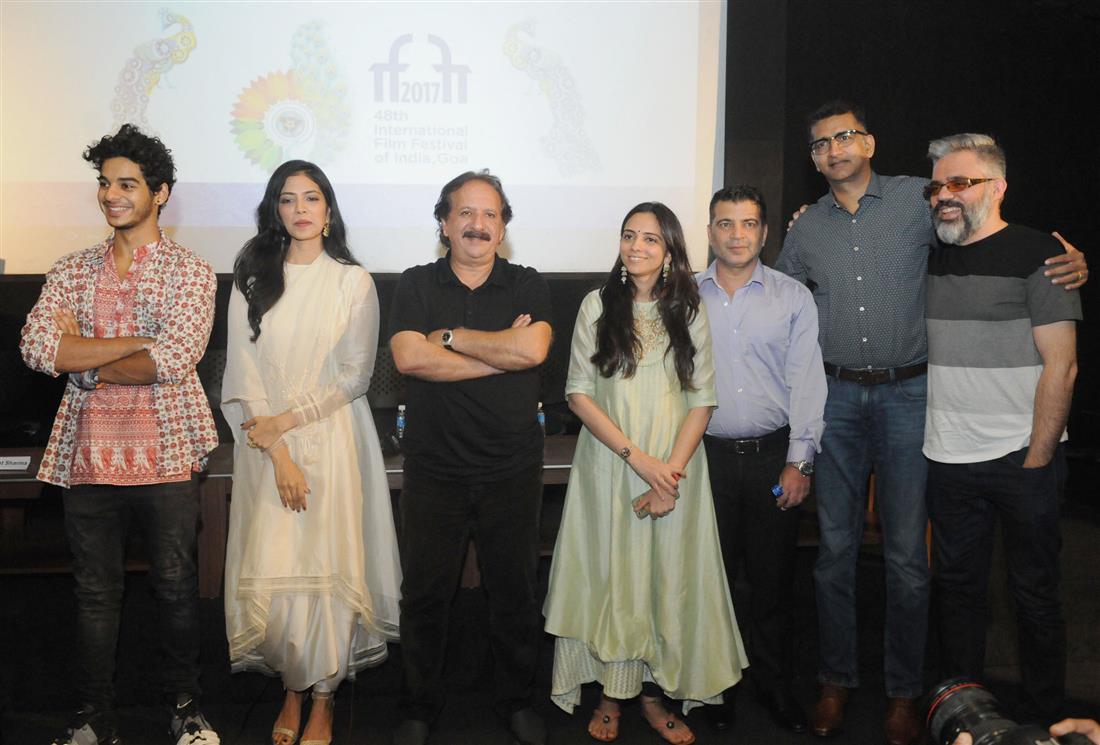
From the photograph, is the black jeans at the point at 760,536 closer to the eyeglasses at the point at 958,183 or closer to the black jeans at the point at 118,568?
the eyeglasses at the point at 958,183

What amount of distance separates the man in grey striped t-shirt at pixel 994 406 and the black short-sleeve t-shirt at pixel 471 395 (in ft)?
3.80

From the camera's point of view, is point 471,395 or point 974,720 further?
point 471,395

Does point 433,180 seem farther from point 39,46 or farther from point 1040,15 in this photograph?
point 1040,15

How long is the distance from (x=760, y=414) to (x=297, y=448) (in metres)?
1.35

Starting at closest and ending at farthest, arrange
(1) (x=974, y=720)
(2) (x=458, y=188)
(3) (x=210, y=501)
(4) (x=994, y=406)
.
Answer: (1) (x=974, y=720)
(4) (x=994, y=406)
(2) (x=458, y=188)
(3) (x=210, y=501)

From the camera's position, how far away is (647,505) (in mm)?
2529

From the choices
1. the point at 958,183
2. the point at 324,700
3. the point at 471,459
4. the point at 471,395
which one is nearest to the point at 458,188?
the point at 471,395

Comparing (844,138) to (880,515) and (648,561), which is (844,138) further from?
(648,561)

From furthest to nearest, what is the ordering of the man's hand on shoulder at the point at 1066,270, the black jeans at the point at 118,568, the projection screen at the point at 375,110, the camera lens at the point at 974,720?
1. the projection screen at the point at 375,110
2. the black jeans at the point at 118,568
3. the man's hand on shoulder at the point at 1066,270
4. the camera lens at the point at 974,720

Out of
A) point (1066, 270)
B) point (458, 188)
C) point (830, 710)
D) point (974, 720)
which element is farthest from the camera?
point (830, 710)

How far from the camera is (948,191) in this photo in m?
2.50

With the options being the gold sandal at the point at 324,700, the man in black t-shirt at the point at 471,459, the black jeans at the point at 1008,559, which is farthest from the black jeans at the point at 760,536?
the gold sandal at the point at 324,700

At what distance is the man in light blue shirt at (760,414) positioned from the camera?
263 centimetres

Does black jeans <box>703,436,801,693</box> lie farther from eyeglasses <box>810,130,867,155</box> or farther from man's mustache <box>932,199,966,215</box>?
eyeglasses <box>810,130,867,155</box>
